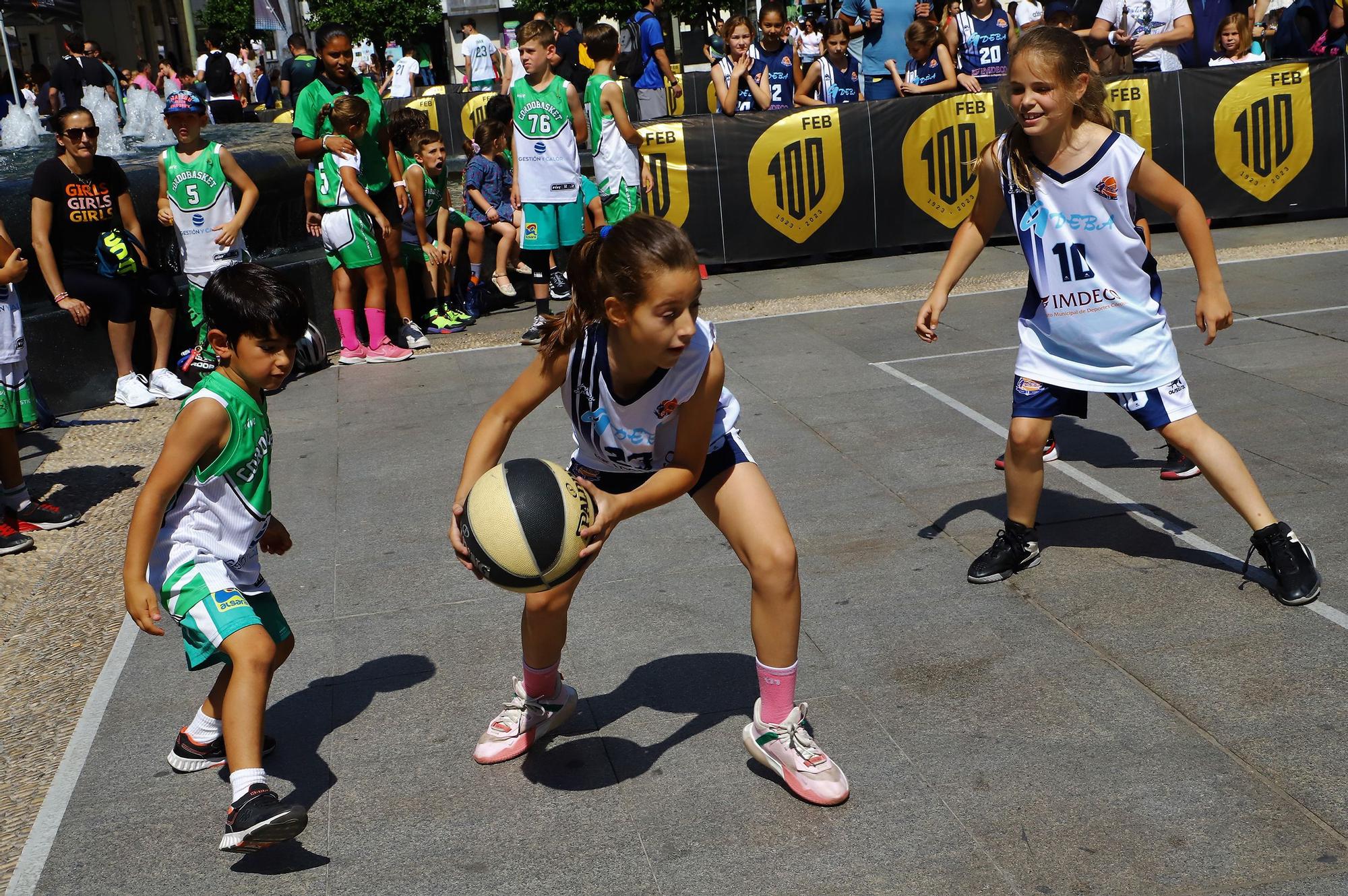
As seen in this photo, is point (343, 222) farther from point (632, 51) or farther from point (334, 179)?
point (632, 51)

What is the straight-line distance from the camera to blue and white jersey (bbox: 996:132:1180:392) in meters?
4.91

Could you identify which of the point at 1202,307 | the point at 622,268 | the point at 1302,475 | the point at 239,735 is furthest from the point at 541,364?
the point at 1302,475

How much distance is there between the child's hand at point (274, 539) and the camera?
13.7ft

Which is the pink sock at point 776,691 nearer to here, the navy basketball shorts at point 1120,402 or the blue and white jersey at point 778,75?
the navy basketball shorts at point 1120,402

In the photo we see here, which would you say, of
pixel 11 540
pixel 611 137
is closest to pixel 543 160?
pixel 611 137

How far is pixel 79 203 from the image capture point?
8953 millimetres

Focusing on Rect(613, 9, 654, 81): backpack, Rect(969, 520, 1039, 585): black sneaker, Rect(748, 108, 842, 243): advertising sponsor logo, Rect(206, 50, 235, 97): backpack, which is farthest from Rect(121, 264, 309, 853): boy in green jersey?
Rect(206, 50, 235, 97): backpack

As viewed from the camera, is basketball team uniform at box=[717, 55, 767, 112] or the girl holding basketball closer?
the girl holding basketball

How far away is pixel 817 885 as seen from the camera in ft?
10.8

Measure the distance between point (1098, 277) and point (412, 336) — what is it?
682cm

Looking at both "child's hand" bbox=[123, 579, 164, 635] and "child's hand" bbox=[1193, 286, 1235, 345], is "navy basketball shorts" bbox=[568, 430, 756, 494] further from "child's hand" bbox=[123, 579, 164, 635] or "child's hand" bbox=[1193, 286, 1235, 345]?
"child's hand" bbox=[1193, 286, 1235, 345]

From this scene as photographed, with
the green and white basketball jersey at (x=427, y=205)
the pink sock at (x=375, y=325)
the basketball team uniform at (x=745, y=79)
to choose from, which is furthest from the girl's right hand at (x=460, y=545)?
the basketball team uniform at (x=745, y=79)

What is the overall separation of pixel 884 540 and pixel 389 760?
2492mm

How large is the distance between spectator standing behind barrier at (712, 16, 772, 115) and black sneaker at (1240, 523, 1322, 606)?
9639mm
